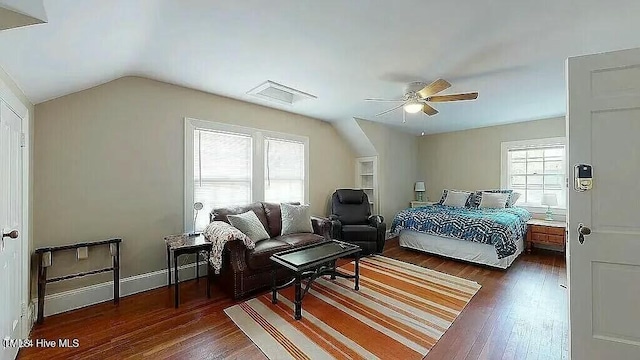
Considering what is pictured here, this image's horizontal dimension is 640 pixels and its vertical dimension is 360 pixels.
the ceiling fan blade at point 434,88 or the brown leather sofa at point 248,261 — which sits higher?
the ceiling fan blade at point 434,88

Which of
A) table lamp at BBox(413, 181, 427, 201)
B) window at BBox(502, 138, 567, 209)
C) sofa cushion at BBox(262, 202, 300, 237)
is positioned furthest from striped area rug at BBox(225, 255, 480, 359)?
table lamp at BBox(413, 181, 427, 201)

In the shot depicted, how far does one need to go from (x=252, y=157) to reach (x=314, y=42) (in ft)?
7.46

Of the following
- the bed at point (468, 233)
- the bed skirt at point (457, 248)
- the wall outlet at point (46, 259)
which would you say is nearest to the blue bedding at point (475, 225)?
the bed at point (468, 233)

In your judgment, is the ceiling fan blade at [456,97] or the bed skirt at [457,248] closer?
the ceiling fan blade at [456,97]

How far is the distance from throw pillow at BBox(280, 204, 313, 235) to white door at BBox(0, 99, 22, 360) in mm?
2531

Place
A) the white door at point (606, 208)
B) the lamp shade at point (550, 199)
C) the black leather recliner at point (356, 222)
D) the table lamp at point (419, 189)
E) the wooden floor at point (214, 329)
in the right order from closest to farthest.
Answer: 1. the white door at point (606, 208)
2. the wooden floor at point (214, 329)
3. the black leather recliner at point (356, 222)
4. the lamp shade at point (550, 199)
5. the table lamp at point (419, 189)

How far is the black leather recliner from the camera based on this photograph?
4504 millimetres

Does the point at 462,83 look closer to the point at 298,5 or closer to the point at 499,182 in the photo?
the point at 298,5

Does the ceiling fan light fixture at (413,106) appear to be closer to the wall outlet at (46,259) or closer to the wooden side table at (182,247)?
the wooden side table at (182,247)

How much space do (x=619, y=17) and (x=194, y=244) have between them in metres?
4.05

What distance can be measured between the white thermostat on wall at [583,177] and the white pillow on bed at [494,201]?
3791mm

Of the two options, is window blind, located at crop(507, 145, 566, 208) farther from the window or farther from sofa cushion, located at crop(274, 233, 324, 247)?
sofa cushion, located at crop(274, 233, 324, 247)

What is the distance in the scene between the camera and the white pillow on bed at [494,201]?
16.7ft

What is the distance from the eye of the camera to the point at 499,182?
568 cm
